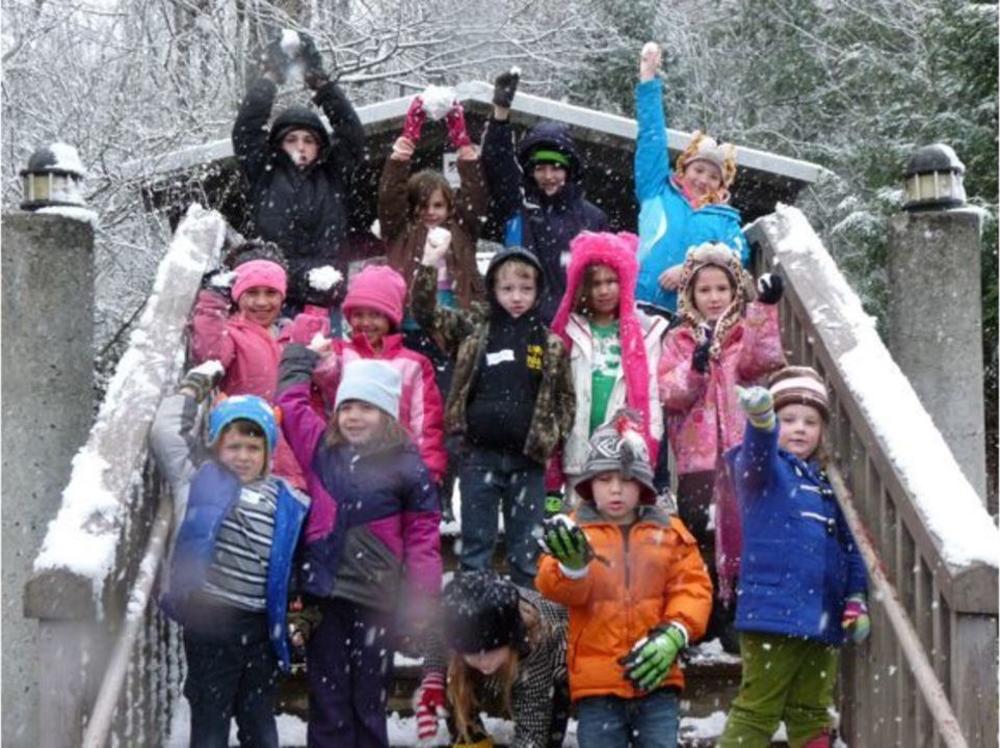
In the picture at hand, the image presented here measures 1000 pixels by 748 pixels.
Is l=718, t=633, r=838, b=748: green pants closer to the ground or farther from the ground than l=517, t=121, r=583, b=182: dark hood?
closer to the ground

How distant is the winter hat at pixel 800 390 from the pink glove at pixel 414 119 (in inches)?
101

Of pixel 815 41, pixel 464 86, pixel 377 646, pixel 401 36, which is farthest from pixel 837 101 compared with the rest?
pixel 377 646

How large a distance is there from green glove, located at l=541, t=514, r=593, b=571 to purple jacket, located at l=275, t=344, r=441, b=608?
0.68 meters

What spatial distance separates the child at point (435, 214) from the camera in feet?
21.4

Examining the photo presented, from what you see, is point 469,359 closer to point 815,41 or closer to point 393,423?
point 393,423

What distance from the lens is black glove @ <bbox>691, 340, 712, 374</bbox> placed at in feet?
18.2

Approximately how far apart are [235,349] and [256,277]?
1.04 ft

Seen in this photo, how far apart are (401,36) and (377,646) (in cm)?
1253

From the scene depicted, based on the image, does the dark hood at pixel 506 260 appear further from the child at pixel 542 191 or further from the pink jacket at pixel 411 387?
the child at pixel 542 191

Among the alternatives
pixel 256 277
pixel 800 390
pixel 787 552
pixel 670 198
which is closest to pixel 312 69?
Result: pixel 256 277

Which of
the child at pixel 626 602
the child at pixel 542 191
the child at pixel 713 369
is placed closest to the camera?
the child at pixel 626 602

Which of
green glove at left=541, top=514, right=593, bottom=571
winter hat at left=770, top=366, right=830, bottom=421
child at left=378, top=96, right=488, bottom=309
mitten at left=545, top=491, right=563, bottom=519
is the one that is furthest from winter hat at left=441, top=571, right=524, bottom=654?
child at left=378, top=96, right=488, bottom=309

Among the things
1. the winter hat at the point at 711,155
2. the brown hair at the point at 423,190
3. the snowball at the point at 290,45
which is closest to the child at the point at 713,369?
the winter hat at the point at 711,155

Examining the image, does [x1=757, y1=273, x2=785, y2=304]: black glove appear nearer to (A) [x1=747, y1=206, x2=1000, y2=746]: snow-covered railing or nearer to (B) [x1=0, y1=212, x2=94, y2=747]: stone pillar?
(A) [x1=747, y1=206, x2=1000, y2=746]: snow-covered railing
